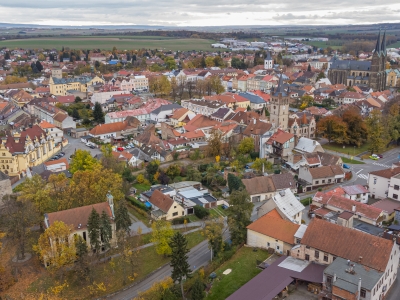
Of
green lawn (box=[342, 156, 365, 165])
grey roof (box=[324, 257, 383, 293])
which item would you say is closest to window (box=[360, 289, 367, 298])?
grey roof (box=[324, 257, 383, 293])

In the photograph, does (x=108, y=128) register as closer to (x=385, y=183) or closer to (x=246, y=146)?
(x=246, y=146)

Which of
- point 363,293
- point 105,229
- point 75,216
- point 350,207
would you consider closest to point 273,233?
point 363,293

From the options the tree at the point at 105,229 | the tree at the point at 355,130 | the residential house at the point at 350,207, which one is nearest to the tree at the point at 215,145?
the residential house at the point at 350,207

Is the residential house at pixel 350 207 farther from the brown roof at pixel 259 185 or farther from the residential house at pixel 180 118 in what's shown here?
the residential house at pixel 180 118

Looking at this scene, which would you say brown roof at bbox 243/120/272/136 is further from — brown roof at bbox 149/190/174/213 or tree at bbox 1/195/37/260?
tree at bbox 1/195/37/260

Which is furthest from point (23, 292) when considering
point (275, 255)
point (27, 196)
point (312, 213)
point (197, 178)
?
point (312, 213)

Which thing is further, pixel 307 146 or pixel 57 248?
pixel 307 146
